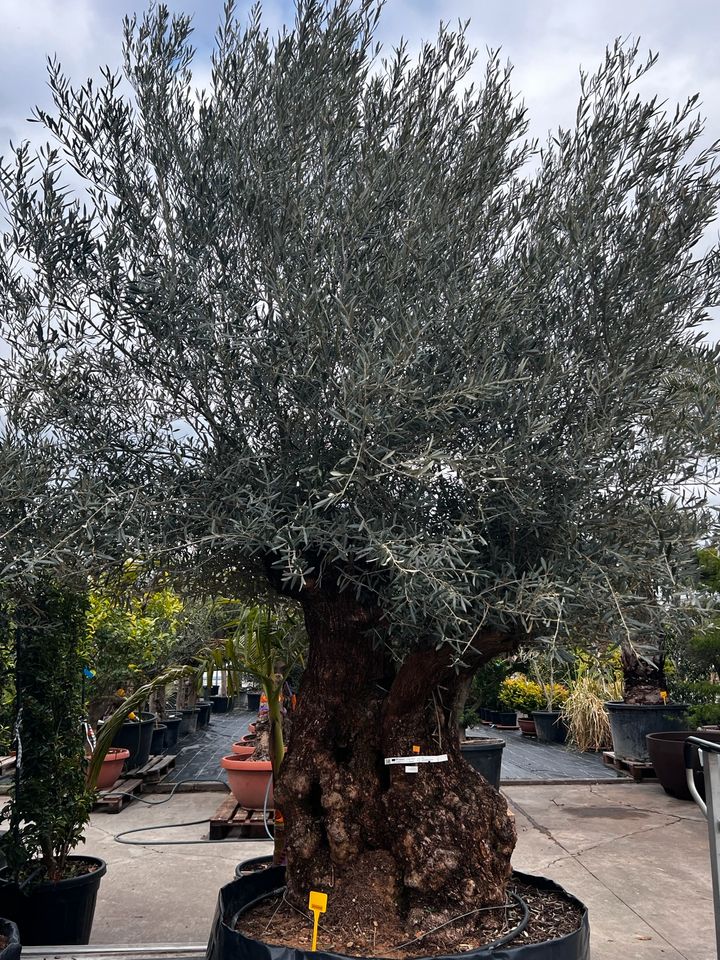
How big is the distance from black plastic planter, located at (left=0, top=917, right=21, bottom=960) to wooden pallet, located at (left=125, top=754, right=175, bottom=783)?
654 cm

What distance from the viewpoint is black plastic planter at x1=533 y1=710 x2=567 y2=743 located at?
45.4ft

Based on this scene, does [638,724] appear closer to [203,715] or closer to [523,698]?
[523,698]

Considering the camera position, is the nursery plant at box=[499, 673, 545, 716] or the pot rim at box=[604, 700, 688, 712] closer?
the pot rim at box=[604, 700, 688, 712]

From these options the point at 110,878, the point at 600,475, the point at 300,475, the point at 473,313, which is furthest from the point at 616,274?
the point at 110,878

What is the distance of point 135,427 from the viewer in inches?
124

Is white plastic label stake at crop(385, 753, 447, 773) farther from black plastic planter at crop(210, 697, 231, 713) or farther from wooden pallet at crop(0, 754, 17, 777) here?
black plastic planter at crop(210, 697, 231, 713)

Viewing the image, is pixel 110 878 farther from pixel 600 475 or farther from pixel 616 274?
pixel 616 274

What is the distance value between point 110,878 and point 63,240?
5.37 meters

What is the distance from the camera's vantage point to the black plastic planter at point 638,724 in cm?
1055

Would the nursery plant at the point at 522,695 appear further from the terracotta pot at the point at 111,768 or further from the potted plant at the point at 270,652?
the potted plant at the point at 270,652

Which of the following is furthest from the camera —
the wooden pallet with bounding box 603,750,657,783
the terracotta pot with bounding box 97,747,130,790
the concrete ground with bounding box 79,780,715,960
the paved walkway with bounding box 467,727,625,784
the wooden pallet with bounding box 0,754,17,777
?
the paved walkway with bounding box 467,727,625,784

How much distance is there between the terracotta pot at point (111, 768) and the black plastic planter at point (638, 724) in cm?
654

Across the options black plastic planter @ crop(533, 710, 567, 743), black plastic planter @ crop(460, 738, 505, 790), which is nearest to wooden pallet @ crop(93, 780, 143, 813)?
black plastic planter @ crop(460, 738, 505, 790)

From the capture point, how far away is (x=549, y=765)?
454 inches
